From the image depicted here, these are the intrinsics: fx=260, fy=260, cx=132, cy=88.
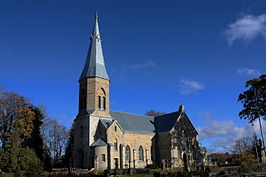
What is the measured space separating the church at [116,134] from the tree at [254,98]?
39.2 feet

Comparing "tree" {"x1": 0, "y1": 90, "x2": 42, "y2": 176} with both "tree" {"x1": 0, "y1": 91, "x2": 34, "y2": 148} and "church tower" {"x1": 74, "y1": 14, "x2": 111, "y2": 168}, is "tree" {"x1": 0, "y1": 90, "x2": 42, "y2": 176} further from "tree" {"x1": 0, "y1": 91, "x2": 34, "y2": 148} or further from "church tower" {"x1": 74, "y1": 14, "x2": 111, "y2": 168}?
"church tower" {"x1": 74, "y1": 14, "x2": 111, "y2": 168}

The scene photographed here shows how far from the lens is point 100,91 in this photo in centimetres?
4250

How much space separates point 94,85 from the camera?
137 ft

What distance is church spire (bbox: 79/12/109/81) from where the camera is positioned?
1683 inches

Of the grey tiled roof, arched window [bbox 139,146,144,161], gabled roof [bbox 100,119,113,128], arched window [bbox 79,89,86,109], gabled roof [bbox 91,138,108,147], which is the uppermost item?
the grey tiled roof

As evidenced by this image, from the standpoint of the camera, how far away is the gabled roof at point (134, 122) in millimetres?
44125

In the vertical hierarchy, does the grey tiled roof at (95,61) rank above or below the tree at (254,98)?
above

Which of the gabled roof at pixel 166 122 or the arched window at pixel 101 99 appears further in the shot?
the gabled roof at pixel 166 122

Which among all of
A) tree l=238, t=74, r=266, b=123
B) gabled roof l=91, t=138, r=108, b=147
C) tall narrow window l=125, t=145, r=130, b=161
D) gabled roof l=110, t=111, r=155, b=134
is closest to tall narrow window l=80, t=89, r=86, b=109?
gabled roof l=110, t=111, r=155, b=134

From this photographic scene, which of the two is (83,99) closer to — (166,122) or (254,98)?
(166,122)

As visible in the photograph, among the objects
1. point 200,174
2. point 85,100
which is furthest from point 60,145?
point 200,174

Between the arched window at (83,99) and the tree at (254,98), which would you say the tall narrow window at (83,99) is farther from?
the tree at (254,98)

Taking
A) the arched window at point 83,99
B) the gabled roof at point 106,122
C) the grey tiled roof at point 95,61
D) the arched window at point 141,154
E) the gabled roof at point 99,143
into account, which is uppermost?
the grey tiled roof at point 95,61

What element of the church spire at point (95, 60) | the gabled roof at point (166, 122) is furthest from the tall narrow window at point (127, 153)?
the church spire at point (95, 60)
